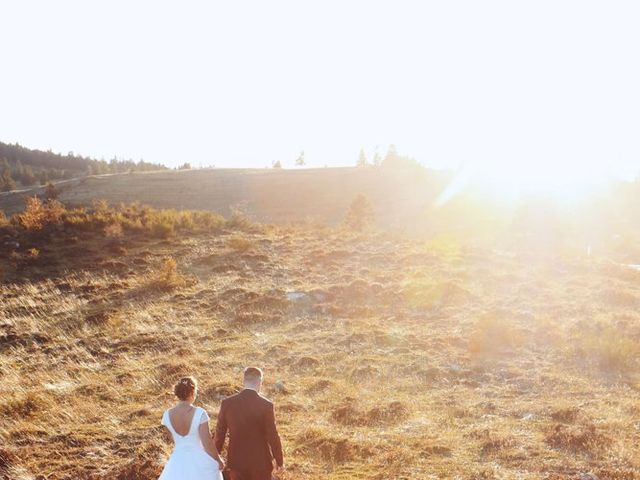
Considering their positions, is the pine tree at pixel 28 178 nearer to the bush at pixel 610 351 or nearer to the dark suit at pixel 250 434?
the bush at pixel 610 351

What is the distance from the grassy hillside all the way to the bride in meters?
51.3

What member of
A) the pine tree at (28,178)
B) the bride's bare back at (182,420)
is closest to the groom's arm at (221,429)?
the bride's bare back at (182,420)

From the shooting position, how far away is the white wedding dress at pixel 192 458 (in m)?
5.58

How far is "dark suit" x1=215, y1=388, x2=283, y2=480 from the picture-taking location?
5754mm

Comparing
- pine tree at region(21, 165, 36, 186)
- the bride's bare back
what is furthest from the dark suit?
pine tree at region(21, 165, 36, 186)

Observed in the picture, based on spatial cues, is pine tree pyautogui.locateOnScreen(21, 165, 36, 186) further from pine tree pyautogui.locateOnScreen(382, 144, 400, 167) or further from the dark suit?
the dark suit

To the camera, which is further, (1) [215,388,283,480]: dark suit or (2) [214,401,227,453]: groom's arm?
(2) [214,401,227,453]: groom's arm

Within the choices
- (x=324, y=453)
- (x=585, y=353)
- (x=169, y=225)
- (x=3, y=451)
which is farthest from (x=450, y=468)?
(x=169, y=225)

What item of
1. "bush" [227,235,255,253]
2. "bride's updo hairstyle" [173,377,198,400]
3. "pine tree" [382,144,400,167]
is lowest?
"bush" [227,235,255,253]

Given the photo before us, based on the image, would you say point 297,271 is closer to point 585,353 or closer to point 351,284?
point 351,284

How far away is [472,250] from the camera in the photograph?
31250mm

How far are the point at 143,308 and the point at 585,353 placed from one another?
14.9 metres

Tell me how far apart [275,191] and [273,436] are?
70.9 metres

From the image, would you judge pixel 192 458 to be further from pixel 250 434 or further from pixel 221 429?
pixel 250 434
